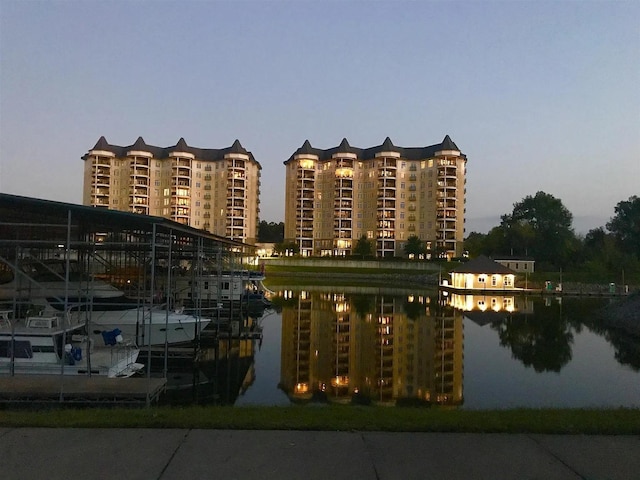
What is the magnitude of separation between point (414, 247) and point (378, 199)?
14734 mm

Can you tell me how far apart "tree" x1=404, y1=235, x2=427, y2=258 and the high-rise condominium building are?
35240mm

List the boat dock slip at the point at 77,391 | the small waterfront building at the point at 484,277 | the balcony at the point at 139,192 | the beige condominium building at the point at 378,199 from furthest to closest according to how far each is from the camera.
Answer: the beige condominium building at the point at 378,199 < the balcony at the point at 139,192 < the small waterfront building at the point at 484,277 < the boat dock slip at the point at 77,391

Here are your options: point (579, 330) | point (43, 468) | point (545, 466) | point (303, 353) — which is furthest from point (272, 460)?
point (579, 330)

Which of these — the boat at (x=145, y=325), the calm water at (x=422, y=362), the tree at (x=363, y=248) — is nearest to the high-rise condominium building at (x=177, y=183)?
the tree at (x=363, y=248)

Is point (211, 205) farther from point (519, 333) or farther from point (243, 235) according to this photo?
point (519, 333)

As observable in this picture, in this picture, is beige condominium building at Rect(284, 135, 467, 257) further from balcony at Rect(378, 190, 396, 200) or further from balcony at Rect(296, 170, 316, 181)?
balcony at Rect(296, 170, 316, 181)

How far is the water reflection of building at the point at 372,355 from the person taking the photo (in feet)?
48.3

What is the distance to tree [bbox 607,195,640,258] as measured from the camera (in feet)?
266

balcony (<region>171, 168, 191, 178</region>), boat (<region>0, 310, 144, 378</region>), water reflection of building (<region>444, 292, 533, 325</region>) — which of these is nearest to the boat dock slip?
boat (<region>0, 310, 144, 378</region>)

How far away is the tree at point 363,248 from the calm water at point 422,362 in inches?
2262

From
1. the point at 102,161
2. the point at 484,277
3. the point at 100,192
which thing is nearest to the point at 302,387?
the point at 484,277

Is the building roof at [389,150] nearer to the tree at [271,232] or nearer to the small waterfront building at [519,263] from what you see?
the small waterfront building at [519,263]

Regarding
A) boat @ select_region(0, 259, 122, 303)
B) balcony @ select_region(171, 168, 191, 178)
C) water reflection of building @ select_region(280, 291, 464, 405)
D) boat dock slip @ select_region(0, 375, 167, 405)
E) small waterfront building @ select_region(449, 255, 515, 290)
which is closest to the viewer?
boat dock slip @ select_region(0, 375, 167, 405)

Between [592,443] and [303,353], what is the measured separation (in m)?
14.8
